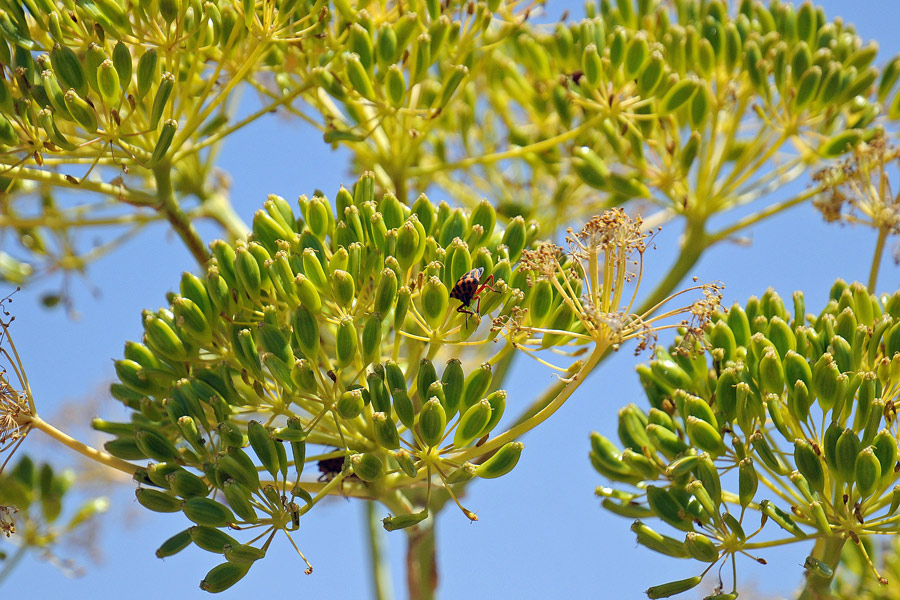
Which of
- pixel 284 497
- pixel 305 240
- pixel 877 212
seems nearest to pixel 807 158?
pixel 877 212

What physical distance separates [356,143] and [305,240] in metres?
1.73

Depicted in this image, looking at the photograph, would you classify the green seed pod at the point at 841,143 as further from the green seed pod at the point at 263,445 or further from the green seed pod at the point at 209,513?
the green seed pod at the point at 209,513

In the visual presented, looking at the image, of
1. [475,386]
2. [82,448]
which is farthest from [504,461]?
[82,448]

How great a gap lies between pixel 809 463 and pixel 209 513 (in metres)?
2.74

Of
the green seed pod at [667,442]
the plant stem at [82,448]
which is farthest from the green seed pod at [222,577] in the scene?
the green seed pod at [667,442]

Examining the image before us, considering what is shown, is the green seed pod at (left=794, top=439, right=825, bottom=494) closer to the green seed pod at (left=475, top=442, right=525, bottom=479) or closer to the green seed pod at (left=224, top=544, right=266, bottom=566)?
the green seed pod at (left=475, top=442, right=525, bottom=479)

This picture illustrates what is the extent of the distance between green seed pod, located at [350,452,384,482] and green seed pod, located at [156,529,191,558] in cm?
99

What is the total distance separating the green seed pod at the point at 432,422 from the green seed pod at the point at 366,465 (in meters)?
0.24

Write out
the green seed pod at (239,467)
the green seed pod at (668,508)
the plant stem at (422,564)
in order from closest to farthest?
the green seed pod at (239,467) → the green seed pod at (668,508) → the plant stem at (422,564)

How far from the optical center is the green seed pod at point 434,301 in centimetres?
492

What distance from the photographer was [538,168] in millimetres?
7922

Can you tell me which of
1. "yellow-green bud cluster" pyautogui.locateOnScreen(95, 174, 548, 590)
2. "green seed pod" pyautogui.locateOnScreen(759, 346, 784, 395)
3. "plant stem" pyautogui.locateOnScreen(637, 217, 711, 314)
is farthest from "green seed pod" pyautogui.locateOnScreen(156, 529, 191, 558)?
"plant stem" pyautogui.locateOnScreen(637, 217, 711, 314)

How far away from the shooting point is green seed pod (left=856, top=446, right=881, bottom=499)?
4812mm

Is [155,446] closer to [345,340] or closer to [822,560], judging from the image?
[345,340]
